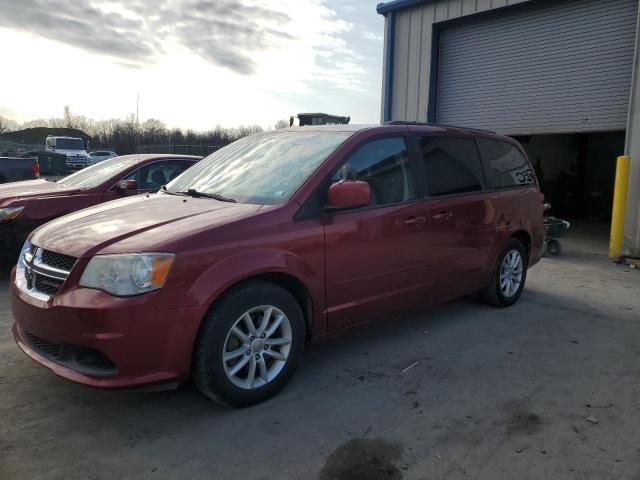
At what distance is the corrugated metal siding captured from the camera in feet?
39.2

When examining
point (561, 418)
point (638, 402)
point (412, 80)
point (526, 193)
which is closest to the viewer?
point (561, 418)

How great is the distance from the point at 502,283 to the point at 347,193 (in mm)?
2799

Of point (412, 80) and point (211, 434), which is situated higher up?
point (412, 80)

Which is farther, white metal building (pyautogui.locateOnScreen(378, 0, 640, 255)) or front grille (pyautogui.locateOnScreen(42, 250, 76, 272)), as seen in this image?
white metal building (pyautogui.locateOnScreen(378, 0, 640, 255))

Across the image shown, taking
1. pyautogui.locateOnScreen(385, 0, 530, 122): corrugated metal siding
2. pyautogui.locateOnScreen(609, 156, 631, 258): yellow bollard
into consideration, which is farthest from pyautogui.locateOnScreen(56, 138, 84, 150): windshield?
pyautogui.locateOnScreen(609, 156, 631, 258): yellow bollard

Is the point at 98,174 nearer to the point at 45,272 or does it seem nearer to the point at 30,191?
the point at 30,191

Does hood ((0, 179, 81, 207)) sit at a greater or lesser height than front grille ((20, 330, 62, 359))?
greater

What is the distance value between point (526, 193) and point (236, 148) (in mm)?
3163

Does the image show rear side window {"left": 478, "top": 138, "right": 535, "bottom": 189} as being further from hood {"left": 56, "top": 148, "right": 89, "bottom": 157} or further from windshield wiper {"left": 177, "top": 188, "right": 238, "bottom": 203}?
hood {"left": 56, "top": 148, "right": 89, "bottom": 157}

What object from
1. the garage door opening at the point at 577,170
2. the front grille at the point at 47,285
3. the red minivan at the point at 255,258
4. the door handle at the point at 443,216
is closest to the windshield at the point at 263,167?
the red minivan at the point at 255,258

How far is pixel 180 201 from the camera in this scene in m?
3.87

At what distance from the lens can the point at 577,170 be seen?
18.7 metres

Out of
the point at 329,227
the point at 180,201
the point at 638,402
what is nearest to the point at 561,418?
the point at 638,402

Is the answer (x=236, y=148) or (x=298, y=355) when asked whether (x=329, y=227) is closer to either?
(x=298, y=355)
